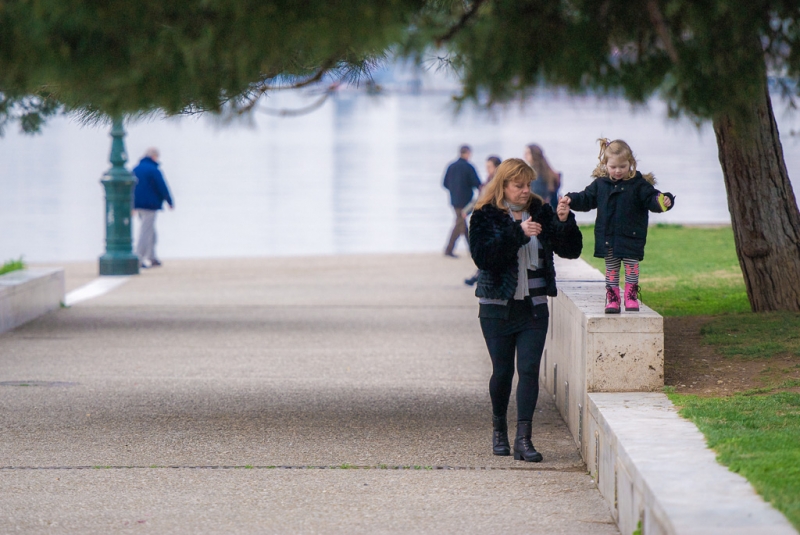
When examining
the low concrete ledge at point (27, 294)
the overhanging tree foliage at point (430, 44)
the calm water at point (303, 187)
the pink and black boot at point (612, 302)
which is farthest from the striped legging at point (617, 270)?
the low concrete ledge at point (27, 294)

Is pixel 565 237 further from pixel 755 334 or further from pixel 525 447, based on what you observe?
pixel 755 334

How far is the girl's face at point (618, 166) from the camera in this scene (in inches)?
255

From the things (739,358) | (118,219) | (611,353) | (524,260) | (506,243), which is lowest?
(739,358)

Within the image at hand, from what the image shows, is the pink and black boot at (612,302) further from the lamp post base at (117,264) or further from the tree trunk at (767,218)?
the lamp post base at (117,264)

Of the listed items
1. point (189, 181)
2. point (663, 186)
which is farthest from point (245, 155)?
point (663, 186)

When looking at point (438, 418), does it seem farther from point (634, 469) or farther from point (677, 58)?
point (677, 58)

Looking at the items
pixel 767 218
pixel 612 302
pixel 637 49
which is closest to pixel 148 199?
pixel 767 218

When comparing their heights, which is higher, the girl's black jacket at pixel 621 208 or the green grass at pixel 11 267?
the girl's black jacket at pixel 621 208

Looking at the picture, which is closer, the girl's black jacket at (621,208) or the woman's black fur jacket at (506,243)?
the woman's black fur jacket at (506,243)

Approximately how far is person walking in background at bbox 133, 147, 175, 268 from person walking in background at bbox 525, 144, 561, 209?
6152 mm

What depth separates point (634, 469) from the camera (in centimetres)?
464

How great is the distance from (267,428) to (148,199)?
432 inches

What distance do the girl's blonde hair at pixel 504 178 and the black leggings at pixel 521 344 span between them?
0.59m

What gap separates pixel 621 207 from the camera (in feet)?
21.4
